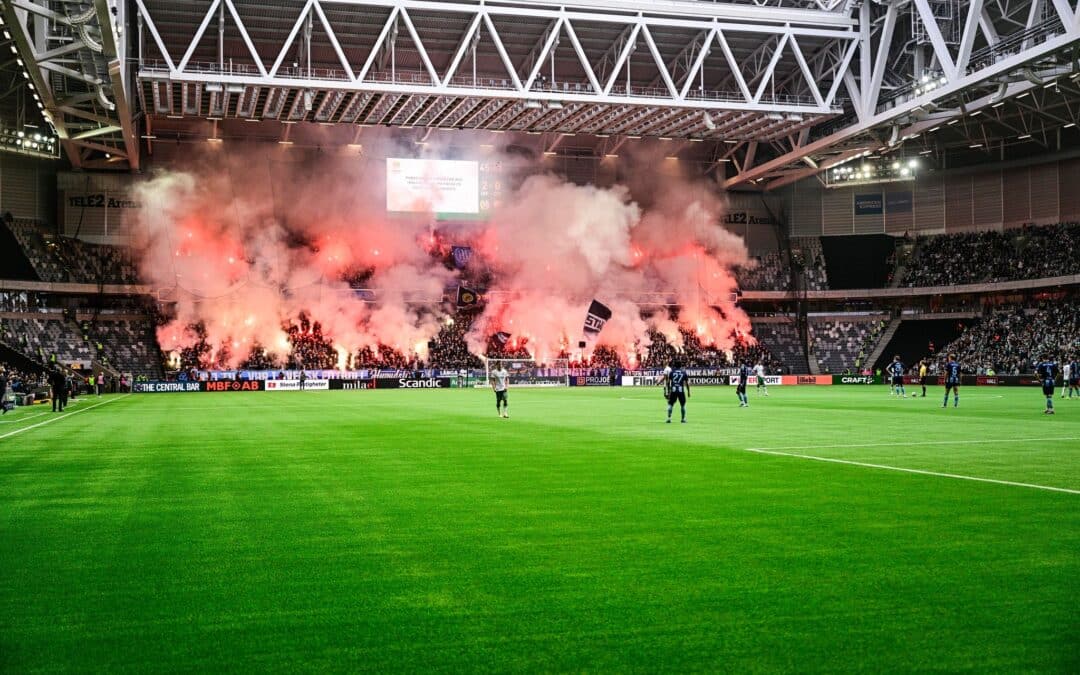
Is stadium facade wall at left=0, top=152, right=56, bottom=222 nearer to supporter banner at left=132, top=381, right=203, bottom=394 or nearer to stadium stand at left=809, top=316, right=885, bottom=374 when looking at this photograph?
supporter banner at left=132, top=381, right=203, bottom=394

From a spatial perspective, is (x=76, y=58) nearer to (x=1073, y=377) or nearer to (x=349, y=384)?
(x=349, y=384)

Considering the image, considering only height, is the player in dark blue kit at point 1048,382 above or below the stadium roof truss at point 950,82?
below

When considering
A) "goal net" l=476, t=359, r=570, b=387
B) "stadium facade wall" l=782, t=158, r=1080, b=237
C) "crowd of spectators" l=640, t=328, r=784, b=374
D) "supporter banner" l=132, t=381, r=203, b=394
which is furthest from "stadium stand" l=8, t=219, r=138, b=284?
"stadium facade wall" l=782, t=158, r=1080, b=237

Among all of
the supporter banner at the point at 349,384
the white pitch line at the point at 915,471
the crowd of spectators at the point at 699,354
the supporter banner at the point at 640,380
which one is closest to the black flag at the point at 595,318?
the crowd of spectators at the point at 699,354

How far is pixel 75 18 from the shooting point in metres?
35.3

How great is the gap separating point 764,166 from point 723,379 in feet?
56.6

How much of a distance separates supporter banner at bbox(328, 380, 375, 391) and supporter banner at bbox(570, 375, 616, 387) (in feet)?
50.6

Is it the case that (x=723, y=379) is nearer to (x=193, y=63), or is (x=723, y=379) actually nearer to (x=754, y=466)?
(x=193, y=63)

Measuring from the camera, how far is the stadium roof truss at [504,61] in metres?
52.7

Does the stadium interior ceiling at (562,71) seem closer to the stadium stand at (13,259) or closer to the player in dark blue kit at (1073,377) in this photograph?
the stadium stand at (13,259)

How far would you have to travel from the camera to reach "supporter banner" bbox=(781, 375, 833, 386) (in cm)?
7756

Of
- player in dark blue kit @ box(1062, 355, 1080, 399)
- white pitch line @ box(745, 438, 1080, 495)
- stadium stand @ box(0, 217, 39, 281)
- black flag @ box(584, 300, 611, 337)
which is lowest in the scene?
white pitch line @ box(745, 438, 1080, 495)

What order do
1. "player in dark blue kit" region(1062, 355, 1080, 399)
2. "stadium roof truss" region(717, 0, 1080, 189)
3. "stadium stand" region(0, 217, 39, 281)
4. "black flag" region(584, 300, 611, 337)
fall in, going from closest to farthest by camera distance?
"player in dark blue kit" region(1062, 355, 1080, 399), "stadium roof truss" region(717, 0, 1080, 189), "stadium stand" region(0, 217, 39, 281), "black flag" region(584, 300, 611, 337)

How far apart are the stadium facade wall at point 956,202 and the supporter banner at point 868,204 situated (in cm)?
28
